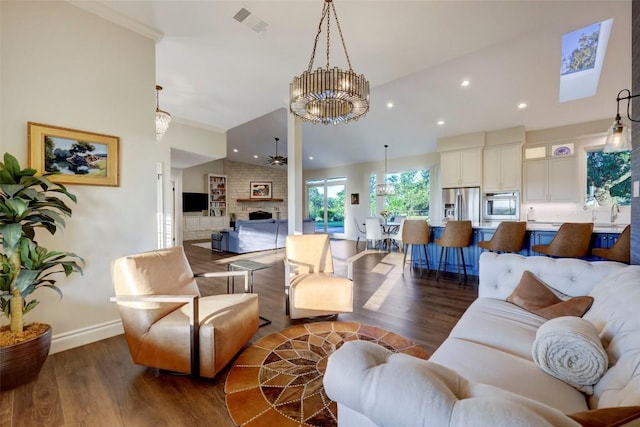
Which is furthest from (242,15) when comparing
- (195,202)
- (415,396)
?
(195,202)

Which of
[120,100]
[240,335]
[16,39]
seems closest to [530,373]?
[240,335]

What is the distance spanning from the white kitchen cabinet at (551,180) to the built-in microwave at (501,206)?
0.30 meters

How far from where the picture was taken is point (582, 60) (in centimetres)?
451

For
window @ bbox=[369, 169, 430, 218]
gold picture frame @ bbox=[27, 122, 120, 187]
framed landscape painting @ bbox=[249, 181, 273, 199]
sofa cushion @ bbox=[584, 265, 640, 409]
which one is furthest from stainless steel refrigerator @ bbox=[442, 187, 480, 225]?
framed landscape painting @ bbox=[249, 181, 273, 199]

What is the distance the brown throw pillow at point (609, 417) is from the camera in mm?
546

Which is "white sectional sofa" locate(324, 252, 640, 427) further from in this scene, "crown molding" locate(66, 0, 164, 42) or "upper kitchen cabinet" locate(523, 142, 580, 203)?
"upper kitchen cabinet" locate(523, 142, 580, 203)

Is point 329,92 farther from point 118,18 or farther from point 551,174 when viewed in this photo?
point 551,174

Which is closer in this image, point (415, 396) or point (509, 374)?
point (415, 396)

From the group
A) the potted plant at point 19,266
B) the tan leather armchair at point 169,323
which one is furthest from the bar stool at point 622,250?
the potted plant at point 19,266

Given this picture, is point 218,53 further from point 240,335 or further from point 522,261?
point 522,261

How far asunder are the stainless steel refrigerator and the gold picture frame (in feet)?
21.8

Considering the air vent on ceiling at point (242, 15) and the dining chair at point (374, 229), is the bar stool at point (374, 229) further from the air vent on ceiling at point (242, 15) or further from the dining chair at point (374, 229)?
the air vent on ceiling at point (242, 15)

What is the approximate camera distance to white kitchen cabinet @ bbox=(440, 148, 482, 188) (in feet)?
20.6

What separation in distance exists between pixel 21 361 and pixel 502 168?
769cm
